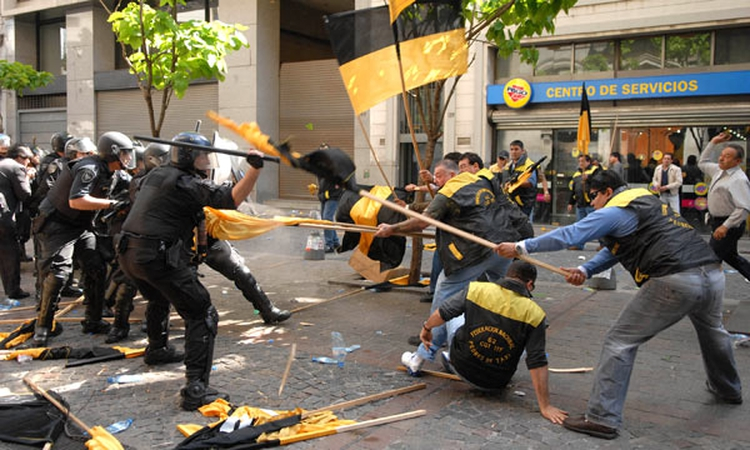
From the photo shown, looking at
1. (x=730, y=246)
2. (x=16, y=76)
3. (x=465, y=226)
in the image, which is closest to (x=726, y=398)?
(x=465, y=226)

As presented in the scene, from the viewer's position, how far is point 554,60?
16.3 m

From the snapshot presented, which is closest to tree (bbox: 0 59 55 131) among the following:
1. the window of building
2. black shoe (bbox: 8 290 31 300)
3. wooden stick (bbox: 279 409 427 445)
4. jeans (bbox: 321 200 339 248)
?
the window of building

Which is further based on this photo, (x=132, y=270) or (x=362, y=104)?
(x=362, y=104)

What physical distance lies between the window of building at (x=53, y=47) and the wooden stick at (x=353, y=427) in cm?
2502

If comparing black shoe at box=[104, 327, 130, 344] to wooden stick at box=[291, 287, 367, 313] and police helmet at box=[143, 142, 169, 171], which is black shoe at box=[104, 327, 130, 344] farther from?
wooden stick at box=[291, 287, 367, 313]

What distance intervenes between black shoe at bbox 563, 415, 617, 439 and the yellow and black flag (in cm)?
413

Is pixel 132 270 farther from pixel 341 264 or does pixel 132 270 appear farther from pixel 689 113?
pixel 689 113

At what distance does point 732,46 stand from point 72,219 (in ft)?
44.8

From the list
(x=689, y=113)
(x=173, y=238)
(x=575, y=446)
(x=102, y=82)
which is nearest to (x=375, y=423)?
(x=575, y=446)

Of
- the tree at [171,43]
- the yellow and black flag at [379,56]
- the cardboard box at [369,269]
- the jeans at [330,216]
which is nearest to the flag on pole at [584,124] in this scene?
the yellow and black flag at [379,56]

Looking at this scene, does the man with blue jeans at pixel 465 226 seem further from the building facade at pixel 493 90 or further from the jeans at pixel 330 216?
the jeans at pixel 330 216

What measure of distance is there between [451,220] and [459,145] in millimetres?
11577

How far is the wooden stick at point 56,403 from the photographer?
4.28 meters

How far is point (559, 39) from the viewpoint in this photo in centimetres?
1592
